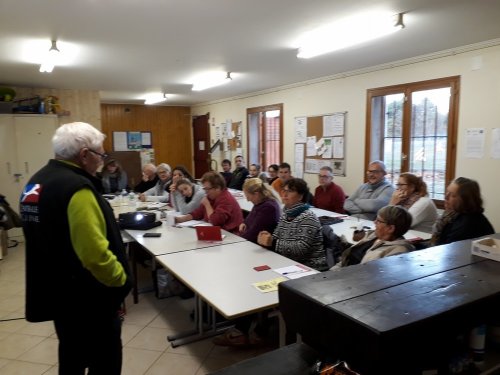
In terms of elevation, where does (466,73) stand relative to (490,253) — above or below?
above

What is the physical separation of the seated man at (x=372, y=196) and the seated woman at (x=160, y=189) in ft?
8.38

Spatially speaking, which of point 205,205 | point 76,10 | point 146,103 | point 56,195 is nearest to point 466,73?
point 205,205

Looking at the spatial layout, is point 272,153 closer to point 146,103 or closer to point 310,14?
point 146,103

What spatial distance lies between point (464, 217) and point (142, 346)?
2.47m

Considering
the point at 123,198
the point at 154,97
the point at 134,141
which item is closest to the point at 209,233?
the point at 123,198

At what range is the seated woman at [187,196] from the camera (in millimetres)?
4082

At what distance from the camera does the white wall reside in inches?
156

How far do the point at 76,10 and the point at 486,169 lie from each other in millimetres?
4208

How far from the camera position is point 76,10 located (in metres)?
2.85

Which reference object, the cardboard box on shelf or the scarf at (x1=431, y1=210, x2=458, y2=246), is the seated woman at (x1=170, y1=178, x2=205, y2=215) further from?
the cardboard box on shelf

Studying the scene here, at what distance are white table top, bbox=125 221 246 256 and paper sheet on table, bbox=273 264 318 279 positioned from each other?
0.76 m

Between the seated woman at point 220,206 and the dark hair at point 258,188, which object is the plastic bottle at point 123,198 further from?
the dark hair at point 258,188

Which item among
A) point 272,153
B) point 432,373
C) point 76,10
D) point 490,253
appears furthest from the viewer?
point 272,153

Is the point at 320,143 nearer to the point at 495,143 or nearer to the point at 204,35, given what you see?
the point at 495,143
